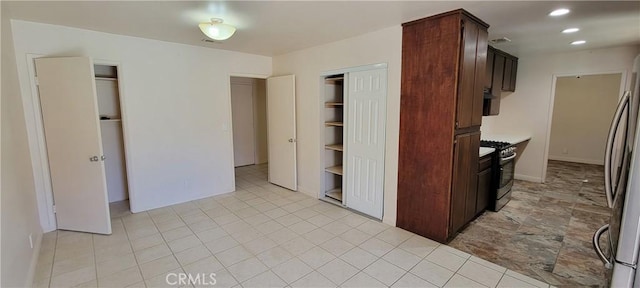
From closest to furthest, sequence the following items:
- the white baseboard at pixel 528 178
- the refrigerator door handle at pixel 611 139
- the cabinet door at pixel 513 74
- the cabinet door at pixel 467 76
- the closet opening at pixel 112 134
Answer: the refrigerator door handle at pixel 611 139
the cabinet door at pixel 467 76
the closet opening at pixel 112 134
the cabinet door at pixel 513 74
the white baseboard at pixel 528 178

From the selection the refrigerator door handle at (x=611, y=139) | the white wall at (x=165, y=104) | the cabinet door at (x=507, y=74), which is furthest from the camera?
the cabinet door at (x=507, y=74)

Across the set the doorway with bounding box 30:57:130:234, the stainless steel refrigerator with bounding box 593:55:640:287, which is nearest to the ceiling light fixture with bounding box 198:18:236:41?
the doorway with bounding box 30:57:130:234

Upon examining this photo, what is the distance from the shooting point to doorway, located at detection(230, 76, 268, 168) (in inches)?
251

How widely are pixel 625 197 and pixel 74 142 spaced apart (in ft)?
15.2

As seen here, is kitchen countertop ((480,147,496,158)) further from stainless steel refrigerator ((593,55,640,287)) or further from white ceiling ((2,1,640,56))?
stainless steel refrigerator ((593,55,640,287))

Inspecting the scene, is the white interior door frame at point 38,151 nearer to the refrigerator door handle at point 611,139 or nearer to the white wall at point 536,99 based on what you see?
the refrigerator door handle at point 611,139

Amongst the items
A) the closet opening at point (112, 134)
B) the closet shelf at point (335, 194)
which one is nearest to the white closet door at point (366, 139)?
the closet shelf at point (335, 194)

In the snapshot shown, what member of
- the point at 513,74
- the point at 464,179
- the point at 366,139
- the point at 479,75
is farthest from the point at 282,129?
the point at 513,74

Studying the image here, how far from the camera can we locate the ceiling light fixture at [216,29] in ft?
8.83

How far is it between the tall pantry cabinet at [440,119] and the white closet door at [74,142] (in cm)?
330

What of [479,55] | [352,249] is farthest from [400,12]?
[352,249]

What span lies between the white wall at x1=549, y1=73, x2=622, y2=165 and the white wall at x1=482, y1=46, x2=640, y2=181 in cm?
201

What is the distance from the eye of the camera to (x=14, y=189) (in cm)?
224

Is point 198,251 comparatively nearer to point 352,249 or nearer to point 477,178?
point 352,249
